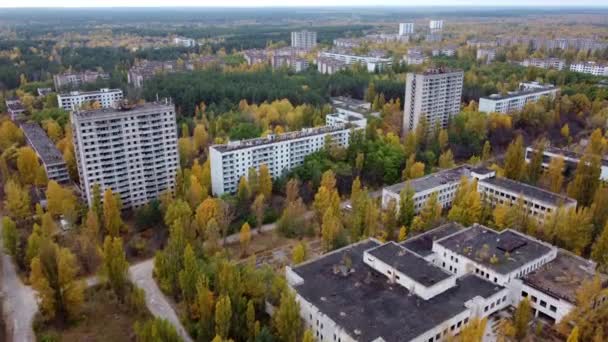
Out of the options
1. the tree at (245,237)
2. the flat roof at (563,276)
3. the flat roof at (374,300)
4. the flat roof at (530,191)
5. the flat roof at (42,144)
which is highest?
the flat roof at (42,144)

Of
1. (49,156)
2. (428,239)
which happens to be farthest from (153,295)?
(49,156)

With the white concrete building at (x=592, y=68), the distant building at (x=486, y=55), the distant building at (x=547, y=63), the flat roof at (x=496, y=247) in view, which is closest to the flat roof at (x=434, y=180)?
the flat roof at (x=496, y=247)

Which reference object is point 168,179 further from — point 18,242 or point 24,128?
point 24,128

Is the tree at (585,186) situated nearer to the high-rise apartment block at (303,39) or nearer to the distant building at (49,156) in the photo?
the distant building at (49,156)

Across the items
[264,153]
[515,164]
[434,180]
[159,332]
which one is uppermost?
[264,153]

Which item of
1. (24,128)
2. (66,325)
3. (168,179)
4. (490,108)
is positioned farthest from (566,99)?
(24,128)

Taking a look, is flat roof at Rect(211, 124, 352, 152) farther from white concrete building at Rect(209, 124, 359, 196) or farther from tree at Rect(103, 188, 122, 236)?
tree at Rect(103, 188, 122, 236)

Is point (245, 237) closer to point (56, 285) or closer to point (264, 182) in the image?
point (264, 182)
